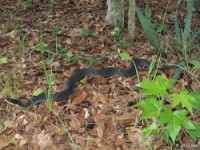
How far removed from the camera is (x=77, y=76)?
4.11m

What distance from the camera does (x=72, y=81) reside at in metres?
4.02

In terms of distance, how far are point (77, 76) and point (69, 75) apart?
179 millimetres

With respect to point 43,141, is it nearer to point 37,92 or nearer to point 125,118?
point 37,92

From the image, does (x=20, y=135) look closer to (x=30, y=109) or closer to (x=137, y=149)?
(x=30, y=109)

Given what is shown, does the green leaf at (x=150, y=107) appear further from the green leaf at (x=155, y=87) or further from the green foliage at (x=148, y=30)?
the green foliage at (x=148, y=30)

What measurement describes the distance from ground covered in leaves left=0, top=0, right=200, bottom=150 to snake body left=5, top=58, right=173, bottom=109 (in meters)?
0.07

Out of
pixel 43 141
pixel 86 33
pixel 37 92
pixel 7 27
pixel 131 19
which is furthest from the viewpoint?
pixel 7 27

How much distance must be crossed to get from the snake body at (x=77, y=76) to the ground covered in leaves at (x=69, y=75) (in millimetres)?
68

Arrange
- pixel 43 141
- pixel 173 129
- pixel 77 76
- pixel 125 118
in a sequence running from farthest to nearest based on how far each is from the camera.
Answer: pixel 77 76 → pixel 125 118 → pixel 43 141 → pixel 173 129

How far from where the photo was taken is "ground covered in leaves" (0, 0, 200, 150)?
3.33 metres

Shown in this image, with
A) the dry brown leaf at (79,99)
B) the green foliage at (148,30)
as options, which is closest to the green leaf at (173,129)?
the dry brown leaf at (79,99)

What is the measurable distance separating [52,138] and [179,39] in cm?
202

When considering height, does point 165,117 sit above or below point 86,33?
above

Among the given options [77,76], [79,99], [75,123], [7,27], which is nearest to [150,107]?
[75,123]
